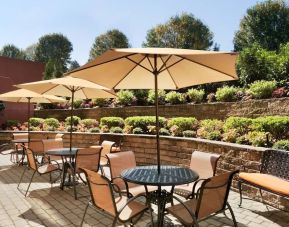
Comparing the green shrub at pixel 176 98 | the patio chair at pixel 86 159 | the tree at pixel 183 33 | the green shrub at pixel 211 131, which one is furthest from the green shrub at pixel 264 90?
the tree at pixel 183 33

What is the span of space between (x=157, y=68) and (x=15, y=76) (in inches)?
683

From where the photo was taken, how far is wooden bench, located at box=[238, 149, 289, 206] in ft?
14.7

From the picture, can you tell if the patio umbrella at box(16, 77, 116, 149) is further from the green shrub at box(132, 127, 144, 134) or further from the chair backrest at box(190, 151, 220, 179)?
the chair backrest at box(190, 151, 220, 179)

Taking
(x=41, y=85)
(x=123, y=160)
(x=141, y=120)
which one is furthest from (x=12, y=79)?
(x=123, y=160)

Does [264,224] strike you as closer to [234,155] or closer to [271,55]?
[234,155]

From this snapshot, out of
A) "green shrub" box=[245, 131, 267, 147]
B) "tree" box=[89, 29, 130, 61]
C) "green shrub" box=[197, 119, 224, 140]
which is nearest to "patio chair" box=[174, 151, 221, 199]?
"green shrub" box=[245, 131, 267, 147]

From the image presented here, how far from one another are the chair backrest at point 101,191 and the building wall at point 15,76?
14.7 metres

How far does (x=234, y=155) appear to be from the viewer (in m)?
6.03

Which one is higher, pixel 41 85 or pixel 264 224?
pixel 41 85

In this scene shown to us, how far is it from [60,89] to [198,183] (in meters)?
4.22

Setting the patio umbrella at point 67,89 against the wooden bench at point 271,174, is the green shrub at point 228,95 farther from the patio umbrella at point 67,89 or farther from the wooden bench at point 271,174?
the wooden bench at point 271,174

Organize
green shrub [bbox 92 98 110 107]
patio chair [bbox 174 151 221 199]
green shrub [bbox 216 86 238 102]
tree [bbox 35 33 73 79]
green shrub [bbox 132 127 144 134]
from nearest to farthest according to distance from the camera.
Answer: patio chair [bbox 174 151 221 199], green shrub [bbox 132 127 144 134], green shrub [bbox 216 86 238 102], green shrub [bbox 92 98 110 107], tree [bbox 35 33 73 79]

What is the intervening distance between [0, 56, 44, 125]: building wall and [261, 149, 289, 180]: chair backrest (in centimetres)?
1489

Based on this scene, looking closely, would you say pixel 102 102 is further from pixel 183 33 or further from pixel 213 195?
pixel 183 33
